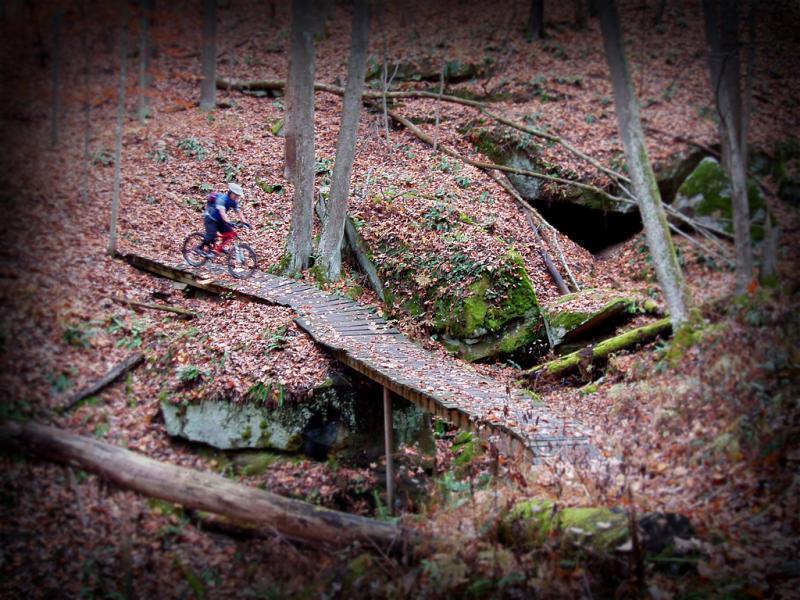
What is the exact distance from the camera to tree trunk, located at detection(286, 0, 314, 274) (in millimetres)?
12641

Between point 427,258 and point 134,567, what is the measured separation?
772 cm

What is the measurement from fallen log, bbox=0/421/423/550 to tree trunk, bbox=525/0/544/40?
19305 mm

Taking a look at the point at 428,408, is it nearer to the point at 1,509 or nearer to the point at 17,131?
the point at 1,509

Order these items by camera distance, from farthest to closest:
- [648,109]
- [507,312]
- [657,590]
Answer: [648,109]
[507,312]
[657,590]

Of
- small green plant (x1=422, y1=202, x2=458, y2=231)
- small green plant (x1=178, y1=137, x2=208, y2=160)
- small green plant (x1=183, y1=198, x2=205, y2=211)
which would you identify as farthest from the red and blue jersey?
small green plant (x1=178, y1=137, x2=208, y2=160)

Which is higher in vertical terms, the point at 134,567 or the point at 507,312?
the point at 507,312

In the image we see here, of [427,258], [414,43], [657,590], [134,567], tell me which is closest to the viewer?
[657,590]

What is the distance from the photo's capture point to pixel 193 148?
17109 millimetres

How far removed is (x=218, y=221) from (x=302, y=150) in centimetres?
248

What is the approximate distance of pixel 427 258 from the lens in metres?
11.9

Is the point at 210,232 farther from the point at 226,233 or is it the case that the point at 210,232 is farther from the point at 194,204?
the point at 194,204

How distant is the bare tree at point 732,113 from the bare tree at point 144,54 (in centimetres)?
1130

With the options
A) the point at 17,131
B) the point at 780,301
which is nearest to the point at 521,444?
the point at 780,301

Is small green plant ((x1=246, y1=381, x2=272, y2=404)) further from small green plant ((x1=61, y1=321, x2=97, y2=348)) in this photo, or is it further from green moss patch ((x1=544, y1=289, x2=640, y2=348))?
green moss patch ((x1=544, y1=289, x2=640, y2=348))
